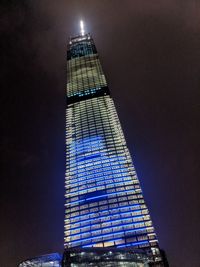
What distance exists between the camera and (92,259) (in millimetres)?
106625

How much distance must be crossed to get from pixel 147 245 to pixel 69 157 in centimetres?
7844

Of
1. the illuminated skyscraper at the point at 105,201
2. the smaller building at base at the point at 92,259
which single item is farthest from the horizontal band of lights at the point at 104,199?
the smaller building at base at the point at 92,259

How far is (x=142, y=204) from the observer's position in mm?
156750

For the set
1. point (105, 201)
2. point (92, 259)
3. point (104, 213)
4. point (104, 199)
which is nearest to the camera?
point (92, 259)

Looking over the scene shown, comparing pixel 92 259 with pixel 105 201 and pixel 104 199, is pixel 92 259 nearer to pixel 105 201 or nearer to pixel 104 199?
pixel 105 201

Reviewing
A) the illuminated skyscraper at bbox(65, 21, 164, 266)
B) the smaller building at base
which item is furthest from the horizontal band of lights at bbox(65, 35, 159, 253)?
the smaller building at base

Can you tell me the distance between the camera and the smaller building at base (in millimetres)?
106188

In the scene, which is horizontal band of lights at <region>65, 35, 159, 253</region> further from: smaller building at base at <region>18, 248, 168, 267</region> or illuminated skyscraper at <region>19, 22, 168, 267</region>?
smaller building at base at <region>18, 248, 168, 267</region>

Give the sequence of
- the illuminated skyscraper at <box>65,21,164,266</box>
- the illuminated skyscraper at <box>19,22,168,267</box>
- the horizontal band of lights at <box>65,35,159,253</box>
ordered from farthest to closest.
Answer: the horizontal band of lights at <box>65,35,159,253</box> < the illuminated skyscraper at <box>65,21,164,266</box> < the illuminated skyscraper at <box>19,22,168,267</box>

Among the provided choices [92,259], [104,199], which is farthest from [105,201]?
[92,259]

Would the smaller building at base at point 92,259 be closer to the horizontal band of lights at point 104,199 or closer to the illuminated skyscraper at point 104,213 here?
the illuminated skyscraper at point 104,213

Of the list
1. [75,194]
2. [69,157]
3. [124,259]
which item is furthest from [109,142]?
[124,259]

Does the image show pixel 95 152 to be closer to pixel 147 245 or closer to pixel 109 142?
pixel 109 142

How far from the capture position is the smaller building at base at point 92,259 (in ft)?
348
